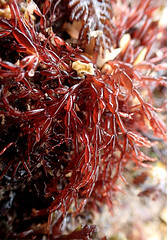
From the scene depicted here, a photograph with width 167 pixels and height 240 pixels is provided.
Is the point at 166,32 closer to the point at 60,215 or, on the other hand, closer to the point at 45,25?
the point at 45,25

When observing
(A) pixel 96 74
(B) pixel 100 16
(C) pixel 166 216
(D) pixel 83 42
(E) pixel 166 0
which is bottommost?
(C) pixel 166 216

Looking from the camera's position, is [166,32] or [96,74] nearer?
[96,74]

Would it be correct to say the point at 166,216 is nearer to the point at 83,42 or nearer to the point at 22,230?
the point at 22,230

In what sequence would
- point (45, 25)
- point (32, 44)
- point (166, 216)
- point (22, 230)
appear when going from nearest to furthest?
point (32, 44), point (45, 25), point (22, 230), point (166, 216)

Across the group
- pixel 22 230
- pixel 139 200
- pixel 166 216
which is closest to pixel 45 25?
pixel 22 230

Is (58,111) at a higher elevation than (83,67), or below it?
below

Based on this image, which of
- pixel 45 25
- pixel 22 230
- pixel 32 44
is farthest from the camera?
pixel 22 230

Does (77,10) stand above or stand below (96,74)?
above
